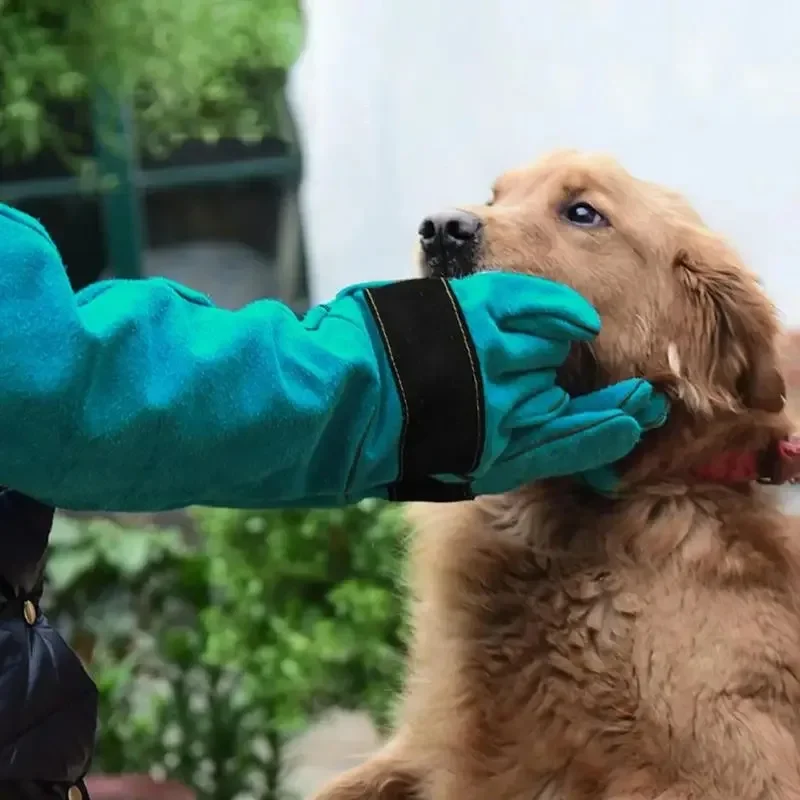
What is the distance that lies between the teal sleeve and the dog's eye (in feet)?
1.44

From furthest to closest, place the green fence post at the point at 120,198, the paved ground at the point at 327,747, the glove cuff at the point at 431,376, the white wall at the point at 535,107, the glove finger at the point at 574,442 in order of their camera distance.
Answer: the green fence post at the point at 120,198 < the paved ground at the point at 327,747 < the white wall at the point at 535,107 < the glove finger at the point at 574,442 < the glove cuff at the point at 431,376

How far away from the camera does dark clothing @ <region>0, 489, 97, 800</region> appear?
79 cm

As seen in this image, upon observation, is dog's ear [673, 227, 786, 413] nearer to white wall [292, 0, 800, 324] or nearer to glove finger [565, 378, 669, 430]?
glove finger [565, 378, 669, 430]

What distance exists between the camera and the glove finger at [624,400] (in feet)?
3.08

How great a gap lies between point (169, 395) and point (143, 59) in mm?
1514

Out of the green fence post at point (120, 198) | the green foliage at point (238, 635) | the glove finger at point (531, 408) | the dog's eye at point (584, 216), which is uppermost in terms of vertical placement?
the dog's eye at point (584, 216)

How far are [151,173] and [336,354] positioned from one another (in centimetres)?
248

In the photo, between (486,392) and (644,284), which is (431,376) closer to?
(486,392)

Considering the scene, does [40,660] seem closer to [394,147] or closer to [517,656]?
[517,656]

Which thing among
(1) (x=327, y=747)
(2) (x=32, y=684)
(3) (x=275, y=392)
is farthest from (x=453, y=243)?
(1) (x=327, y=747)

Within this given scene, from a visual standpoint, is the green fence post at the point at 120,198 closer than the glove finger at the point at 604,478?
No

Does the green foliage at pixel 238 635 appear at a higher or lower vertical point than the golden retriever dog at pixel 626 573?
lower

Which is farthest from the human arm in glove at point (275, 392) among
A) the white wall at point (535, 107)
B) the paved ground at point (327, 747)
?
the paved ground at point (327, 747)

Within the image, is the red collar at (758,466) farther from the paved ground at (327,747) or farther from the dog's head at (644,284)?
the paved ground at (327,747)
